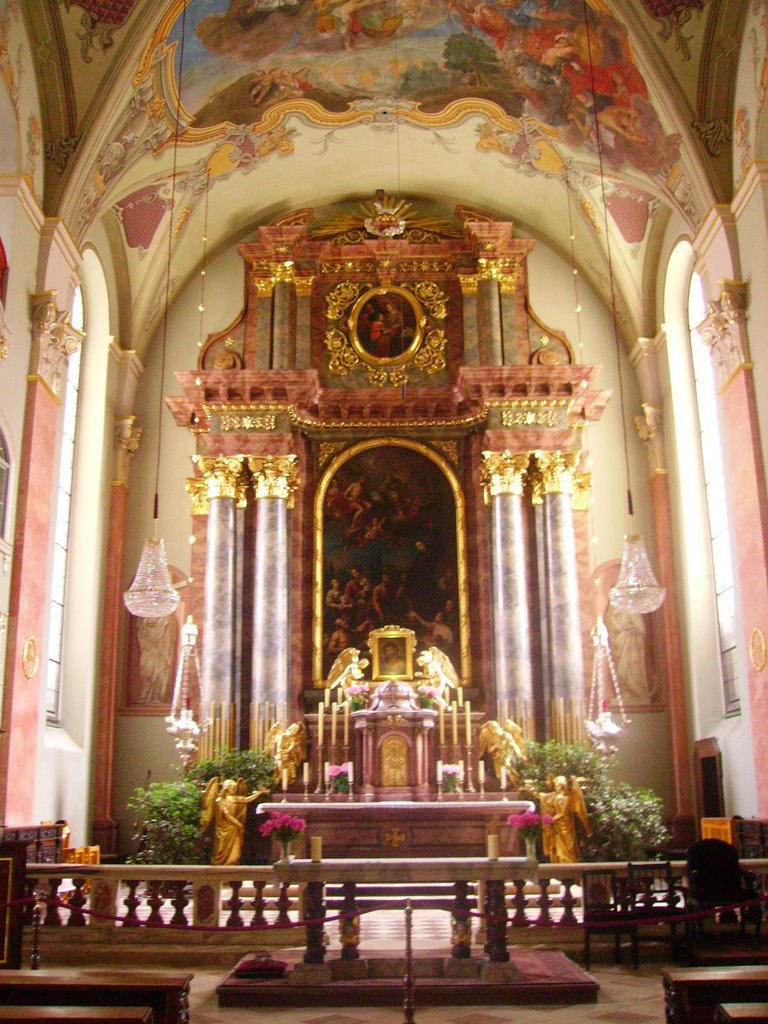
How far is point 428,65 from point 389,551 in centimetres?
704

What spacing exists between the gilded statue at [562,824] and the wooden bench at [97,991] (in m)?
8.23

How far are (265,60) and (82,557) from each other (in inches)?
296

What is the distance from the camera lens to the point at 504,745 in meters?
15.2

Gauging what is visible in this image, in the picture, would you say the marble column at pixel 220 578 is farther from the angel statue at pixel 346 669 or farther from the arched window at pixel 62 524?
the arched window at pixel 62 524

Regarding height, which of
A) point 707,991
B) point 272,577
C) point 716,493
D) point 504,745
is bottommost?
point 707,991

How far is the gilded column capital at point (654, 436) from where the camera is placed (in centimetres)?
1745

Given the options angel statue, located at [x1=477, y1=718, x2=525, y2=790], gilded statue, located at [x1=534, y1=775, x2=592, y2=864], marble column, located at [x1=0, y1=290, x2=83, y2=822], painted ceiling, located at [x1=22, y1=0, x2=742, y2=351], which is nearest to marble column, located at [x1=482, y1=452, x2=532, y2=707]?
angel statue, located at [x1=477, y1=718, x2=525, y2=790]

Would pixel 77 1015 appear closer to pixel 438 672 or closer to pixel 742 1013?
pixel 742 1013

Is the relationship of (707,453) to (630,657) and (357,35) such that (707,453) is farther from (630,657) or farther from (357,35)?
Answer: (357,35)

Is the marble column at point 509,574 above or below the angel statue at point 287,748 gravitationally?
above

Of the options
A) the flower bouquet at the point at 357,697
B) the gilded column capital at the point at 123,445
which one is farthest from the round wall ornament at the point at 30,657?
the gilded column capital at the point at 123,445

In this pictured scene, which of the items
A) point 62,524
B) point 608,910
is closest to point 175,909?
point 608,910

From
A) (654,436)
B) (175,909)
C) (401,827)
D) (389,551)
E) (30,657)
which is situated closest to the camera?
(175,909)

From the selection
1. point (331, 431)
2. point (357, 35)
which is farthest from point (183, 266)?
point (357, 35)
